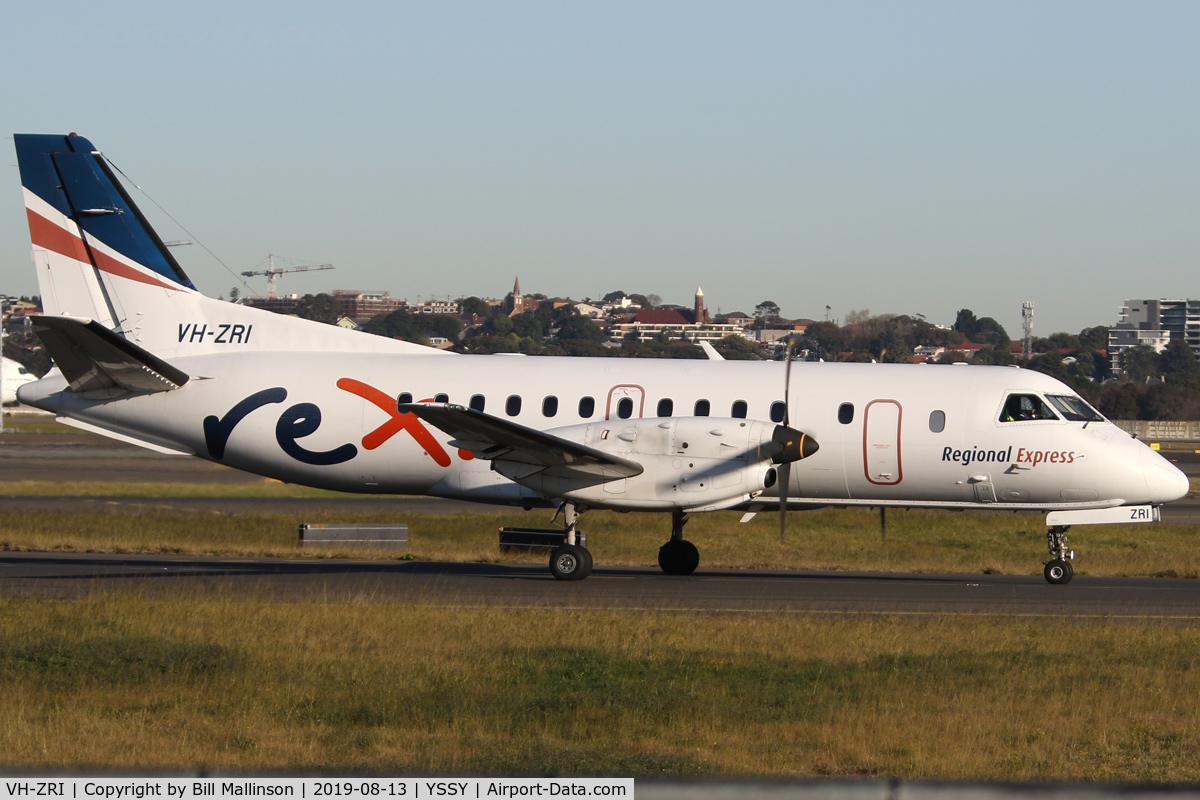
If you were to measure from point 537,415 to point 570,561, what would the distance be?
261 cm

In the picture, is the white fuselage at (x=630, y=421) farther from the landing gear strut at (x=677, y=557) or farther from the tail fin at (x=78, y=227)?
the landing gear strut at (x=677, y=557)

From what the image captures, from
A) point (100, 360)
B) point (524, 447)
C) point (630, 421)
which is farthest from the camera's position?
point (100, 360)

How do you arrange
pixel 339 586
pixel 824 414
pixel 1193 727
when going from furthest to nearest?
pixel 824 414, pixel 339 586, pixel 1193 727

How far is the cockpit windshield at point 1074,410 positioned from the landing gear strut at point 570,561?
315 inches

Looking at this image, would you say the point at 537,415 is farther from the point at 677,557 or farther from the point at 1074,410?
the point at 1074,410

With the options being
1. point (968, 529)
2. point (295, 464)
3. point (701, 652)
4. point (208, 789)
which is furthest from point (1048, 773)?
point (968, 529)

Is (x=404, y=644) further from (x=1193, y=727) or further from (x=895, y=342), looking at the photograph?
(x=895, y=342)

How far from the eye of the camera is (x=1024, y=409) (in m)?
19.8

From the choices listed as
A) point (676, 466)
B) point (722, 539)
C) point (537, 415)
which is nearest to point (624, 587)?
point (676, 466)

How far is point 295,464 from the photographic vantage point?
69.0 ft

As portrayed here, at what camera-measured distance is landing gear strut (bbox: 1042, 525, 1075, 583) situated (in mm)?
19781

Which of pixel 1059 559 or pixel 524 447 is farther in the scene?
pixel 1059 559

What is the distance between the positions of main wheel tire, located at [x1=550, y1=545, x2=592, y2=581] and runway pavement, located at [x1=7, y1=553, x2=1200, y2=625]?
0.23 meters

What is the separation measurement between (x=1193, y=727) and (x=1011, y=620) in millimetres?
5424
